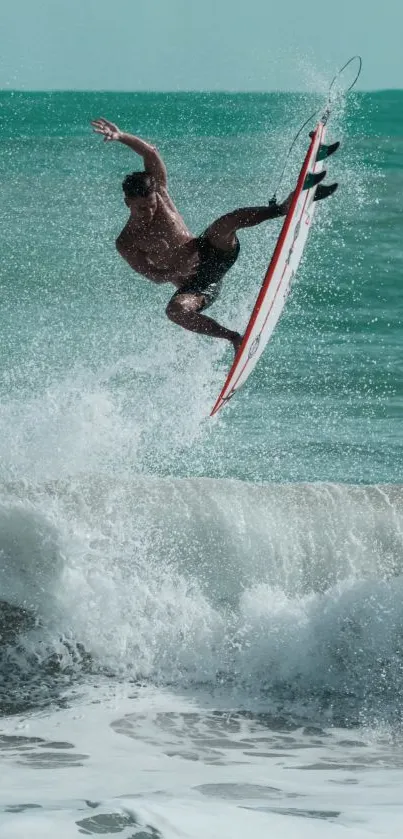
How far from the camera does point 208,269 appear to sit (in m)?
6.89

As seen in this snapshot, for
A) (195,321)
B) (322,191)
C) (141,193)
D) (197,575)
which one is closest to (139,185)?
(141,193)

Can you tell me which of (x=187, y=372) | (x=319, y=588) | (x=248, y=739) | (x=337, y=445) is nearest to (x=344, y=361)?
(x=337, y=445)

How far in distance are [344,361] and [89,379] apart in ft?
9.80

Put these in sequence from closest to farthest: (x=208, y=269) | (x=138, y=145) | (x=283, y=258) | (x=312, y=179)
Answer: (x=138, y=145), (x=312, y=179), (x=283, y=258), (x=208, y=269)

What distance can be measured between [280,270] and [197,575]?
2.06 m

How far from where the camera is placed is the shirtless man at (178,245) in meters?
6.46

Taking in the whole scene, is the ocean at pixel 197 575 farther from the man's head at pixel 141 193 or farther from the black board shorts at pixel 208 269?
the man's head at pixel 141 193

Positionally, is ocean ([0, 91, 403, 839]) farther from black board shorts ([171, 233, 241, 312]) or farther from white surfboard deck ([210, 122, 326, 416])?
black board shorts ([171, 233, 241, 312])

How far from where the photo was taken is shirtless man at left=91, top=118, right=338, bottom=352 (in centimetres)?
646

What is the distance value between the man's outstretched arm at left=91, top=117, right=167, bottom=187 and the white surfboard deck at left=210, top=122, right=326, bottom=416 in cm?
74

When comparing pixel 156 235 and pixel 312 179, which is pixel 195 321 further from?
pixel 312 179

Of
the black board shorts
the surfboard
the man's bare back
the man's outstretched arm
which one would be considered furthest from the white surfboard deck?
the man's outstretched arm

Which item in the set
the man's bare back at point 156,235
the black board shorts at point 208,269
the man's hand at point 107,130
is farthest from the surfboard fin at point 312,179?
the man's hand at point 107,130

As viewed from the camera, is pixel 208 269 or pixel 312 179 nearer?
pixel 312 179
